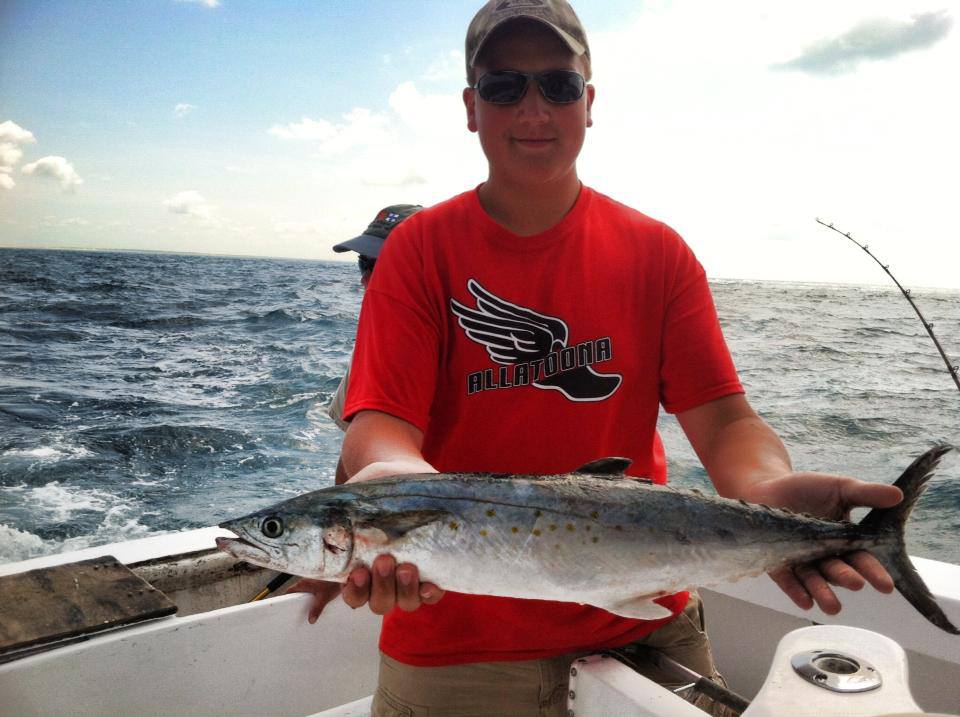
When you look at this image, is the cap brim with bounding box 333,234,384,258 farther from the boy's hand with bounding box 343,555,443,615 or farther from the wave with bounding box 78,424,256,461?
the wave with bounding box 78,424,256,461

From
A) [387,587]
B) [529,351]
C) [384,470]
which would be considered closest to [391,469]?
[384,470]

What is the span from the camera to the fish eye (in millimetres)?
1734

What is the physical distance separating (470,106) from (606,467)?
48.9 inches

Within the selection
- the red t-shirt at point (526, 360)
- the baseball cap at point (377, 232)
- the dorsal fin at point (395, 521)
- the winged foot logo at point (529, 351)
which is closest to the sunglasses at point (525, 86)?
the red t-shirt at point (526, 360)

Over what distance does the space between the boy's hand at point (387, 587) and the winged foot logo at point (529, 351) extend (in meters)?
0.61

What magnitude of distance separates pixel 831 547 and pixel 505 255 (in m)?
1.14

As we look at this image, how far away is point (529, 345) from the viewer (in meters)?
2.15

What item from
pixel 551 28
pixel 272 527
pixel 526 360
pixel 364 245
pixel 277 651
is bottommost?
pixel 277 651

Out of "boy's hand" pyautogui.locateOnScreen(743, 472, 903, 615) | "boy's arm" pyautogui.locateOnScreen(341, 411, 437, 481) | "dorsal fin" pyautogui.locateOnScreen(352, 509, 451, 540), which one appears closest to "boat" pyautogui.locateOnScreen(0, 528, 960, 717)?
"boy's hand" pyautogui.locateOnScreen(743, 472, 903, 615)

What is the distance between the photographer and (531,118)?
2.15m

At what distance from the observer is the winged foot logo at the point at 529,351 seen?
84.7 inches

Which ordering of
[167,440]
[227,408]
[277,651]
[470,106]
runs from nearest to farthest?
1. [470,106]
2. [277,651]
3. [167,440]
4. [227,408]

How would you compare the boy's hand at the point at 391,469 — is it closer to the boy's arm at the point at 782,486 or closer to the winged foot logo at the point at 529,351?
the winged foot logo at the point at 529,351

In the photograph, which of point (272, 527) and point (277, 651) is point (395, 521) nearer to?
point (272, 527)
